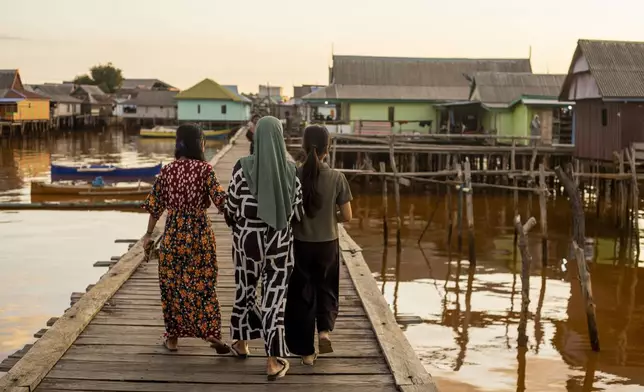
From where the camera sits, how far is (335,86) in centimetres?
4006

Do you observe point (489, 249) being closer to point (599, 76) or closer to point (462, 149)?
point (599, 76)

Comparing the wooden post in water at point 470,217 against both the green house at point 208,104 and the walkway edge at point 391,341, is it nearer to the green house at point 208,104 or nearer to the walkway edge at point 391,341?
the walkway edge at point 391,341

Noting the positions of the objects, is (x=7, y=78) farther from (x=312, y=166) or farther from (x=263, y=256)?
(x=263, y=256)

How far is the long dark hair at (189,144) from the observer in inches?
204

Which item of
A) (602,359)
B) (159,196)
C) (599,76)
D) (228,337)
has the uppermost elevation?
(599,76)

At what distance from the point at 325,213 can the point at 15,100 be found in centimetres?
5589

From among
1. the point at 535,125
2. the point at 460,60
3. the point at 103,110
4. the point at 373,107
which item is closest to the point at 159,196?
the point at 535,125

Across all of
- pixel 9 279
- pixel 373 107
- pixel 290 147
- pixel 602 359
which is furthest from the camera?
pixel 373 107

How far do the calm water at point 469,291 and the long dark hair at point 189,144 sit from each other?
2.79 m

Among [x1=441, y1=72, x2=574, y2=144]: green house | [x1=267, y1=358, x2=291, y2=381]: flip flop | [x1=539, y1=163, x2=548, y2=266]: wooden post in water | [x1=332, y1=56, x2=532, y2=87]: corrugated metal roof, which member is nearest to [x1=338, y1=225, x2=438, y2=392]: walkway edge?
[x1=267, y1=358, x2=291, y2=381]: flip flop

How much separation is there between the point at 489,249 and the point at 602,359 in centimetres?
788

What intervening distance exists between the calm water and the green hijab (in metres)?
2.69

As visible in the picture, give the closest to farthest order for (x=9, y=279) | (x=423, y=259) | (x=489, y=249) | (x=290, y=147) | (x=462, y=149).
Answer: (x=9, y=279)
(x=423, y=259)
(x=489, y=249)
(x=462, y=149)
(x=290, y=147)

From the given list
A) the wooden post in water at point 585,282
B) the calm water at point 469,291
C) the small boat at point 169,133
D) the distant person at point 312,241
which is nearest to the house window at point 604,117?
the calm water at point 469,291
